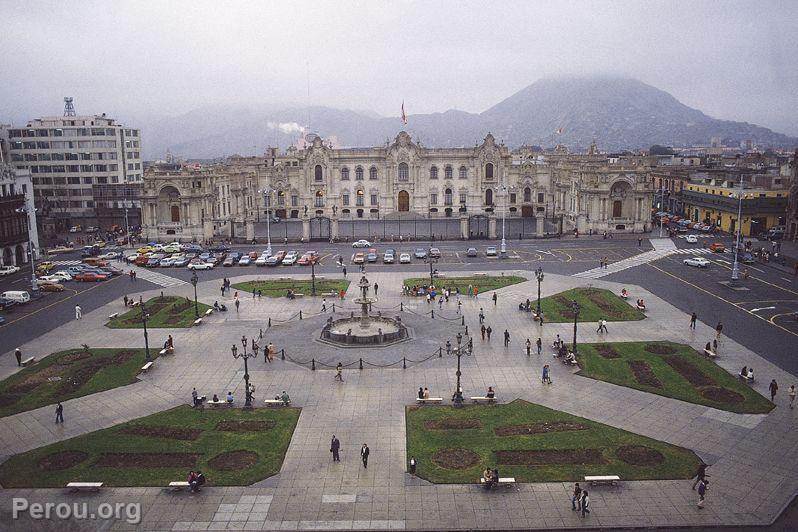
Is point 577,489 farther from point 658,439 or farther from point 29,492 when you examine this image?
point 29,492

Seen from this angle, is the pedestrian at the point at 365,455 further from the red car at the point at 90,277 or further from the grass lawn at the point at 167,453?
the red car at the point at 90,277

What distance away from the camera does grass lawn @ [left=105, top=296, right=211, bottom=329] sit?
49.3m

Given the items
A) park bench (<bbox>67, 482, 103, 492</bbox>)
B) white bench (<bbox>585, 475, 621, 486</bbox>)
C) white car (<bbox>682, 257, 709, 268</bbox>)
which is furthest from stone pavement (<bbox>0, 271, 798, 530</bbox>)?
white car (<bbox>682, 257, 709, 268</bbox>)

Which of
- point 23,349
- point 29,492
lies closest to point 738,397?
point 29,492

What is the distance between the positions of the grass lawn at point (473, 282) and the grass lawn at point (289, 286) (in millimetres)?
6786

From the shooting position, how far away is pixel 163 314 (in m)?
52.3

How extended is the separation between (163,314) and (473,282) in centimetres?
2831

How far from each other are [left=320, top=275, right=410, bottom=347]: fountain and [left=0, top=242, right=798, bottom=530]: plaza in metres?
1.01

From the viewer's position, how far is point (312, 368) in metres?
39.0

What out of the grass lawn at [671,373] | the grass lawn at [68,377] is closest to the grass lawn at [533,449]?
the grass lawn at [671,373]

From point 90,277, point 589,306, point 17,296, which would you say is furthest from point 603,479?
point 90,277

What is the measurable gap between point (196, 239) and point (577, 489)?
260ft

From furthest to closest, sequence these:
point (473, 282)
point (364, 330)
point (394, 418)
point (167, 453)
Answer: point (473, 282)
point (364, 330)
point (394, 418)
point (167, 453)

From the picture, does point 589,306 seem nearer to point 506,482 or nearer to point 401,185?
point 506,482
